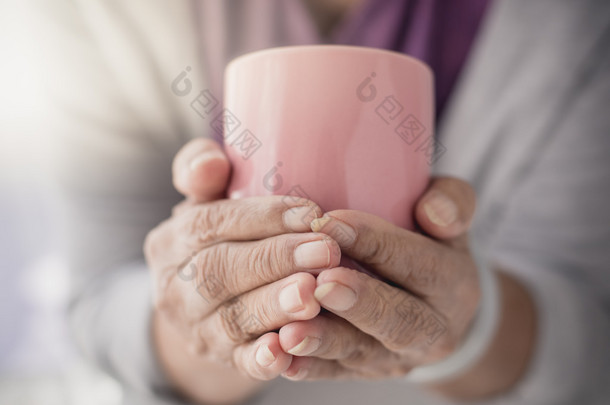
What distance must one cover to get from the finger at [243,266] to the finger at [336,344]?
37mm

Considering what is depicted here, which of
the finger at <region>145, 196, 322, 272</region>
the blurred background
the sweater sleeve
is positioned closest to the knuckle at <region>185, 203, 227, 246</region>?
the finger at <region>145, 196, 322, 272</region>

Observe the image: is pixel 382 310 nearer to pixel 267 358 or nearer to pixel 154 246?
pixel 267 358

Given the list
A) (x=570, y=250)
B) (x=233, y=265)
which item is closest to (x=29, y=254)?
(x=233, y=265)

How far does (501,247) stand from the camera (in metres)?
0.68

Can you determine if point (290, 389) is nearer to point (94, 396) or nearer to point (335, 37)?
point (94, 396)

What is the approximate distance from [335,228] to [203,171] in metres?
0.11

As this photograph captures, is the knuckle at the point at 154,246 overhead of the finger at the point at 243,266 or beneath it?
overhead

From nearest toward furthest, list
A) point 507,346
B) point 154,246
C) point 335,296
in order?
point 335,296 < point 154,246 < point 507,346

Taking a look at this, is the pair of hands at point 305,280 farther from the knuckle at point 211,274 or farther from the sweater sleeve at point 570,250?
the sweater sleeve at point 570,250

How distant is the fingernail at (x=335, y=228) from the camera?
0.26 meters

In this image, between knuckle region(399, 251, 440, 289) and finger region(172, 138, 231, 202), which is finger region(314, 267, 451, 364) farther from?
finger region(172, 138, 231, 202)

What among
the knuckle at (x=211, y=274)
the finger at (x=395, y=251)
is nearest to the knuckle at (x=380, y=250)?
the finger at (x=395, y=251)

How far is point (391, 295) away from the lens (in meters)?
0.29

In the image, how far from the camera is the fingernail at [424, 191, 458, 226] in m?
0.31
